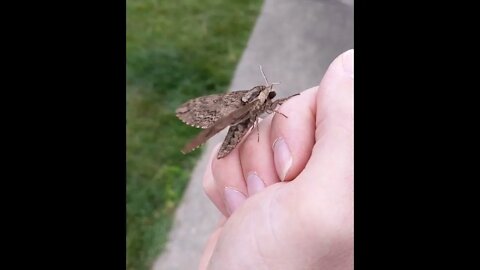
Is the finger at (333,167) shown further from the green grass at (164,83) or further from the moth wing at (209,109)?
the green grass at (164,83)

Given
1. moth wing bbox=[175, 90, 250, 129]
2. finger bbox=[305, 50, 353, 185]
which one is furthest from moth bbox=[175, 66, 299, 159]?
finger bbox=[305, 50, 353, 185]

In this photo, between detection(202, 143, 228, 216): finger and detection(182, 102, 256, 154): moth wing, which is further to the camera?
detection(202, 143, 228, 216): finger

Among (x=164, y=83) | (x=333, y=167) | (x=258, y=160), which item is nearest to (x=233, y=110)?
(x=258, y=160)

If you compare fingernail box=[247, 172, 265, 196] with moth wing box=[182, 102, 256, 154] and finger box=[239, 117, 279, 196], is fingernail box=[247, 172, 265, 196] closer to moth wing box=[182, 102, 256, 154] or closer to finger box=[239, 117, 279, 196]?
finger box=[239, 117, 279, 196]
